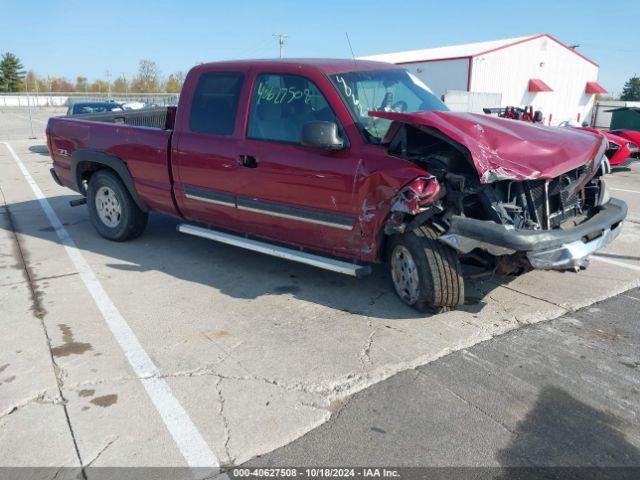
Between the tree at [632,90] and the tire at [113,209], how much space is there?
7353cm

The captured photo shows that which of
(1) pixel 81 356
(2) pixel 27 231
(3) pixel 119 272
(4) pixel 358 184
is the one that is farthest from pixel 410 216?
(2) pixel 27 231

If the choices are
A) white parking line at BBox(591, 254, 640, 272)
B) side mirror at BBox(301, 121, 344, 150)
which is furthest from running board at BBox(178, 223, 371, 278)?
white parking line at BBox(591, 254, 640, 272)

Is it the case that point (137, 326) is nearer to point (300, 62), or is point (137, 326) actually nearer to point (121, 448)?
point (121, 448)

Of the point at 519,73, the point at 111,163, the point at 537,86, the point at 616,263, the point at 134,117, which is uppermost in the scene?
the point at 519,73

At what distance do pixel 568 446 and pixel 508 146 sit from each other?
207 cm

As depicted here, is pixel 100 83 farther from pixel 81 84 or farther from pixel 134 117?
pixel 134 117

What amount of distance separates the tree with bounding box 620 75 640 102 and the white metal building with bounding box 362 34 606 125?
32.9 meters

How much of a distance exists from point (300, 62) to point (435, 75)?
1147 inches

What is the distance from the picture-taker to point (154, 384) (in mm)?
3342

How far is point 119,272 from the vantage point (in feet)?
17.8

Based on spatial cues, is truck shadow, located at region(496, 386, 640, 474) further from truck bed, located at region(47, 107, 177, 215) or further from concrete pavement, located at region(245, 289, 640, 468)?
truck bed, located at region(47, 107, 177, 215)

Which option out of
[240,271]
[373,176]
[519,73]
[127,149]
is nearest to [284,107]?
[373,176]

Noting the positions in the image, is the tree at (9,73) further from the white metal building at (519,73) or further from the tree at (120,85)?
the white metal building at (519,73)

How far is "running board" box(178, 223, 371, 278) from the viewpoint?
14.0ft
